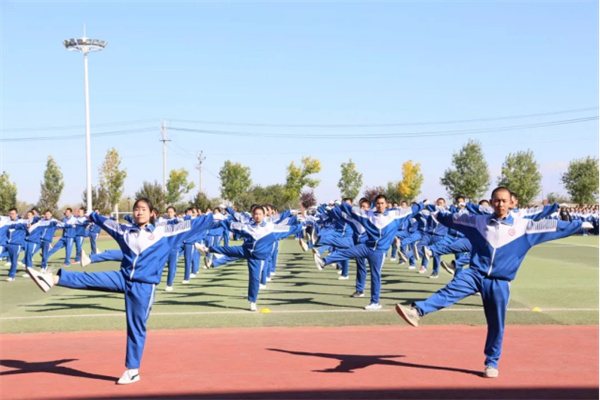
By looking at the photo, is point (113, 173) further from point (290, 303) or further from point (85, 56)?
point (290, 303)

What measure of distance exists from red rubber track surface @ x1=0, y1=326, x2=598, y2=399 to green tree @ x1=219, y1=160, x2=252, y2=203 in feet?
228

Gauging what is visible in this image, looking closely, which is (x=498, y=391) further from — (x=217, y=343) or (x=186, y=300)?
(x=186, y=300)

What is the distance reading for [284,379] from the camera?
8.39 metres

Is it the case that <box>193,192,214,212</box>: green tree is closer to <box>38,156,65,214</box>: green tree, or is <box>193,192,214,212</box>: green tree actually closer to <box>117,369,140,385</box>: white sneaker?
<box>38,156,65,214</box>: green tree

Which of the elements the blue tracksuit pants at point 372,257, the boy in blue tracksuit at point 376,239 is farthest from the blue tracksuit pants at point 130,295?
the blue tracksuit pants at point 372,257

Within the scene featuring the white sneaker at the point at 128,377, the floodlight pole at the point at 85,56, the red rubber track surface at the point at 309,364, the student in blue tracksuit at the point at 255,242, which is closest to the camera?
the red rubber track surface at the point at 309,364

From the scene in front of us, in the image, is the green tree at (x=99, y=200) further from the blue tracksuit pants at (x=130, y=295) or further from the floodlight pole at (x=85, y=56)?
the blue tracksuit pants at (x=130, y=295)

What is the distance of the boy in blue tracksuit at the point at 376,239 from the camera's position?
14.3 m

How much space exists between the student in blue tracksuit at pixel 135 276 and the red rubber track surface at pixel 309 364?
1.65 ft

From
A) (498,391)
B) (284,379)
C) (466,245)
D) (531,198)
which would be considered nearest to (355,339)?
(284,379)

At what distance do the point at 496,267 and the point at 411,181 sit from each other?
251ft

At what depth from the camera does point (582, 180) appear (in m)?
79.7

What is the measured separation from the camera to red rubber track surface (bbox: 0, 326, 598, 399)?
7.86m

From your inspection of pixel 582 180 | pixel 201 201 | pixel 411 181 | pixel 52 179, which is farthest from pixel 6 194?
pixel 582 180
